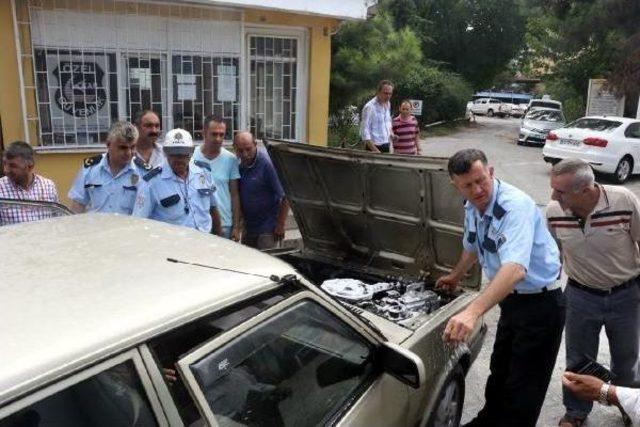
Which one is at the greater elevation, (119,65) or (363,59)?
(363,59)

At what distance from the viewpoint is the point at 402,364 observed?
2285 mm

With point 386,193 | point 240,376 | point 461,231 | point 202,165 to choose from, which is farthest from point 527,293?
point 202,165

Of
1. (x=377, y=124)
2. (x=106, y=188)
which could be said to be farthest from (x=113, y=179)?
(x=377, y=124)

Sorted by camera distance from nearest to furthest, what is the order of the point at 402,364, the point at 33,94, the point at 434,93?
the point at 402,364
the point at 33,94
the point at 434,93

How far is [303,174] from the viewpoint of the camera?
4355mm

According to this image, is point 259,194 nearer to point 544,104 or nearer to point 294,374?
point 294,374

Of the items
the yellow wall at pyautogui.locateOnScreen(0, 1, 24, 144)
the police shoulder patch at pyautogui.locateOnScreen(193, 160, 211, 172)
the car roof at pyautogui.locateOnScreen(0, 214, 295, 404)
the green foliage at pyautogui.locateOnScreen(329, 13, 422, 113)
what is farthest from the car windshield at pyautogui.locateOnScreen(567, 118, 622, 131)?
the car roof at pyautogui.locateOnScreen(0, 214, 295, 404)

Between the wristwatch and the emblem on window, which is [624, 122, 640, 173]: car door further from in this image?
the wristwatch

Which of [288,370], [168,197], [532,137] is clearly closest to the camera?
[288,370]

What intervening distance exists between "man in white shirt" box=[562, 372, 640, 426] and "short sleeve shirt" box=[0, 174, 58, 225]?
2795mm

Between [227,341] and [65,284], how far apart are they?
1.61 feet

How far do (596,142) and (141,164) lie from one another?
11.2 meters

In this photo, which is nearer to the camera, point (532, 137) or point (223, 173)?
point (223, 173)

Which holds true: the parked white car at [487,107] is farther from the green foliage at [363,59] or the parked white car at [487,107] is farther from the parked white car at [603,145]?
the green foliage at [363,59]
